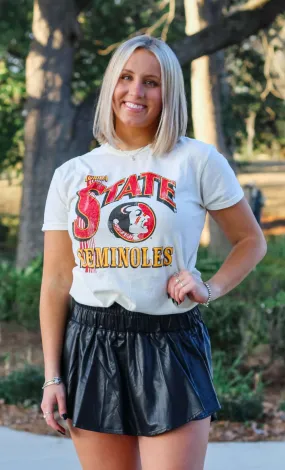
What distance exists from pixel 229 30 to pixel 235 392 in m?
4.41

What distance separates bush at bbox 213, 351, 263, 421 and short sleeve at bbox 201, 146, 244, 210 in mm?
3033

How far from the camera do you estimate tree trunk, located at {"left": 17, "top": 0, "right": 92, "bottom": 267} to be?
29.2 feet

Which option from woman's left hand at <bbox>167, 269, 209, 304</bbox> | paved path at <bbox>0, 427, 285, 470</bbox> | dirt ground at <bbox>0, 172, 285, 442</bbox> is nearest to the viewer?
woman's left hand at <bbox>167, 269, 209, 304</bbox>

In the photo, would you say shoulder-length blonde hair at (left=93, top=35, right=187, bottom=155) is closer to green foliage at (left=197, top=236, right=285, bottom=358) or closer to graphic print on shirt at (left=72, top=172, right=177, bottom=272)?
graphic print on shirt at (left=72, top=172, right=177, bottom=272)

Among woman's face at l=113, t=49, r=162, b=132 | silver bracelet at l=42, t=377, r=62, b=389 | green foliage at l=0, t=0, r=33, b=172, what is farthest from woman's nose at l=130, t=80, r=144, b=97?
green foliage at l=0, t=0, r=33, b=172

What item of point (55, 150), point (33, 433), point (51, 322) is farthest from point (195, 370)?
point (55, 150)

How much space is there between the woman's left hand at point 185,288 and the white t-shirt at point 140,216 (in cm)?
4

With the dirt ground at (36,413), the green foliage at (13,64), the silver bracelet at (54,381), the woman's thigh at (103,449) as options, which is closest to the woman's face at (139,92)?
the silver bracelet at (54,381)

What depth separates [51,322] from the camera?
2381mm

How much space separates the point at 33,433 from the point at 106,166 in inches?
118

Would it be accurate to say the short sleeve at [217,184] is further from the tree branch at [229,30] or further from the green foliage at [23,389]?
the tree branch at [229,30]

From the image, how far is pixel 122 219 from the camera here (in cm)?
219

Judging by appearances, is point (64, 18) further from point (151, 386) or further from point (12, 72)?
point (151, 386)

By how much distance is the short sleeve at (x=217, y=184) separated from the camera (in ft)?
7.35
